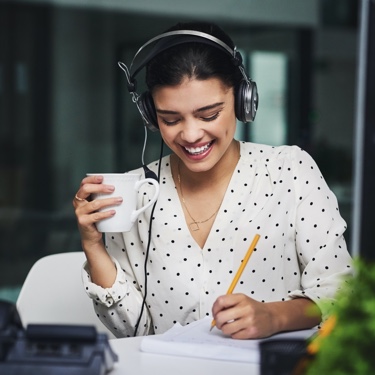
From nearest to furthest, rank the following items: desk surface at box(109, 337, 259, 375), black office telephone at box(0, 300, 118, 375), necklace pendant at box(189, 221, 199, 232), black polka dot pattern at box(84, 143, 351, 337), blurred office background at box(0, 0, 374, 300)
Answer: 1. black office telephone at box(0, 300, 118, 375)
2. desk surface at box(109, 337, 259, 375)
3. black polka dot pattern at box(84, 143, 351, 337)
4. necklace pendant at box(189, 221, 199, 232)
5. blurred office background at box(0, 0, 374, 300)

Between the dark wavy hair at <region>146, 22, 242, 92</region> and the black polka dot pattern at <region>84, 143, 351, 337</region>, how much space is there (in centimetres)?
28

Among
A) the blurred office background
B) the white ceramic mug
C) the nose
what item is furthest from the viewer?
the blurred office background

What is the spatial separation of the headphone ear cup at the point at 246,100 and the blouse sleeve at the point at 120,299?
0.42 meters

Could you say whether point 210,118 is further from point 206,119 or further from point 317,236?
point 317,236

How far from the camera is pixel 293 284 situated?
1.92m

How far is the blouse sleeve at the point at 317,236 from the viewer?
1.71 metres

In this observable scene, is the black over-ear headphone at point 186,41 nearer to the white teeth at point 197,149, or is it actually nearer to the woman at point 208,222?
the woman at point 208,222

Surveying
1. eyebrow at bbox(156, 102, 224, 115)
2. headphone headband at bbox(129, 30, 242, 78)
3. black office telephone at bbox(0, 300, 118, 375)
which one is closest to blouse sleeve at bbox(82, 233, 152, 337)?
eyebrow at bbox(156, 102, 224, 115)

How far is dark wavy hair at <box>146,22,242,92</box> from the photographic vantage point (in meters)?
Answer: 1.75

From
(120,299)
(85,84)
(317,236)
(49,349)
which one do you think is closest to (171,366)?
(49,349)

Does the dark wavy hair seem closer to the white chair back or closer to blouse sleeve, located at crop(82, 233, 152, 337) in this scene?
blouse sleeve, located at crop(82, 233, 152, 337)

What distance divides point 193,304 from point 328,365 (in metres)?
1.15

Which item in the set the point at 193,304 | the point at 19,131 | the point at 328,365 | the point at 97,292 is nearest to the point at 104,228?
the point at 97,292

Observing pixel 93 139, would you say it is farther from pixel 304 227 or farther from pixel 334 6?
pixel 304 227
